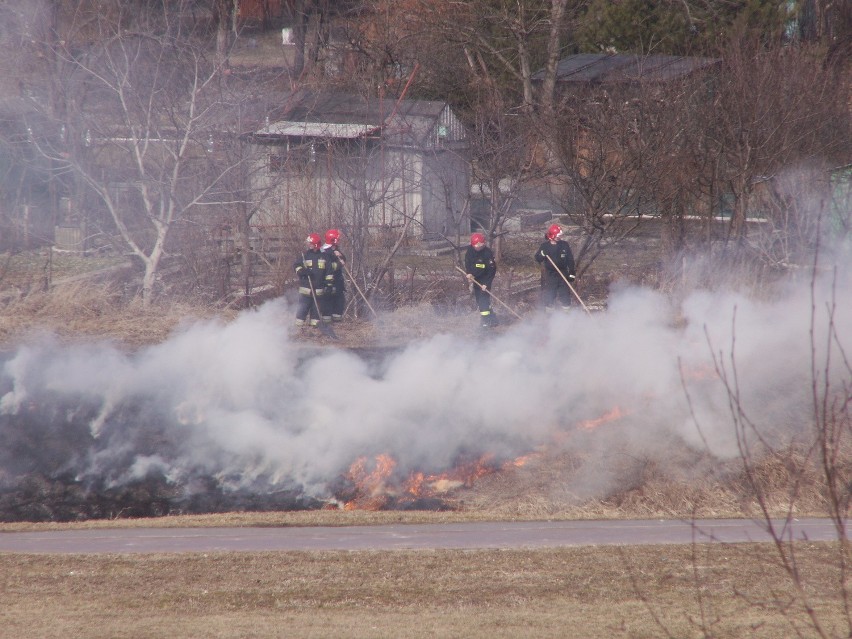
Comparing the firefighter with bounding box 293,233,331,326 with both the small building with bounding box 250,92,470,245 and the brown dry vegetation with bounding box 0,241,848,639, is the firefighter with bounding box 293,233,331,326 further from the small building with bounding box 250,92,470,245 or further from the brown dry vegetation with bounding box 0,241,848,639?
the brown dry vegetation with bounding box 0,241,848,639

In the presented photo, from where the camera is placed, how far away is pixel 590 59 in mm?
Answer: 32781

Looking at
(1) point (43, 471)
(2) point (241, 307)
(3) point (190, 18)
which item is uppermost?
(3) point (190, 18)

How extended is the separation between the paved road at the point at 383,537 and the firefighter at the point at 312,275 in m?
8.06

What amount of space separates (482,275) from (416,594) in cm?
1085

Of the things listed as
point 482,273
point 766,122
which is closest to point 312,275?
point 482,273

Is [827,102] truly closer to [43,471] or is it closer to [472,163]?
[472,163]

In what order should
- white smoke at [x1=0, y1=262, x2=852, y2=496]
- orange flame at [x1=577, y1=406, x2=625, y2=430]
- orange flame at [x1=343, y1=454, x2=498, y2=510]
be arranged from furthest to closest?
orange flame at [x1=577, y1=406, x2=625, y2=430], white smoke at [x1=0, y1=262, x2=852, y2=496], orange flame at [x1=343, y1=454, x2=498, y2=510]

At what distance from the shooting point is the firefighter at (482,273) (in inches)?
684

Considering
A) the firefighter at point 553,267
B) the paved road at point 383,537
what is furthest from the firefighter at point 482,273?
the paved road at point 383,537

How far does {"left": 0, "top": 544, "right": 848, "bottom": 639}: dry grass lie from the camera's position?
21.7 feet

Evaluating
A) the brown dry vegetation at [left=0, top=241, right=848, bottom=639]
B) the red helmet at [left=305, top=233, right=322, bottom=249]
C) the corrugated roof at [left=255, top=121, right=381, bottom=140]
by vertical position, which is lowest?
the brown dry vegetation at [left=0, top=241, right=848, bottom=639]

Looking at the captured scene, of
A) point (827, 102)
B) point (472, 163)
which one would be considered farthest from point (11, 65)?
point (827, 102)

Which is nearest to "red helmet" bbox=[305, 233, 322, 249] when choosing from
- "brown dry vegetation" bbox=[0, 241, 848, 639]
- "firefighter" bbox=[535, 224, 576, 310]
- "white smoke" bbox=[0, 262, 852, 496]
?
"white smoke" bbox=[0, 262, 852, 496]

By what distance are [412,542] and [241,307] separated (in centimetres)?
1168
